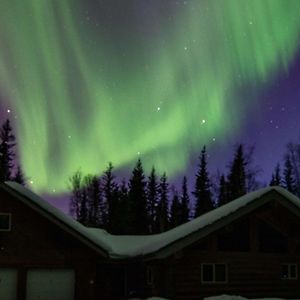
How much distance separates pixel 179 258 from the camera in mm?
25812

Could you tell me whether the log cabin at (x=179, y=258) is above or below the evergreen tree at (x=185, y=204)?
below

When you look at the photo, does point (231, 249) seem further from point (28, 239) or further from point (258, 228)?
point (28, 239)

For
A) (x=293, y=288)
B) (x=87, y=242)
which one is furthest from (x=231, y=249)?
(x=87, y=242)

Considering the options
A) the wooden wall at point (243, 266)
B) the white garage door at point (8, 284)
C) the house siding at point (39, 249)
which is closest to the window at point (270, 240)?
the wooden wall at point (243, 266)

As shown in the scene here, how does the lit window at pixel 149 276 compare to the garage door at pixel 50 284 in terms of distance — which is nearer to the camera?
the garage door at pixel 50 284

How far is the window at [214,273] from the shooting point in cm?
2681

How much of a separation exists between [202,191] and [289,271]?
44834 millimetres

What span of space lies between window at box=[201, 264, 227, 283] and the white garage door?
28.1ft

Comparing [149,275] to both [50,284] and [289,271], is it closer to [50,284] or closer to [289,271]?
[50,284]

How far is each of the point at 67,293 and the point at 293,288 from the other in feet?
35.1

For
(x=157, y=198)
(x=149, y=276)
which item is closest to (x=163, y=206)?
(x=157, y=198)

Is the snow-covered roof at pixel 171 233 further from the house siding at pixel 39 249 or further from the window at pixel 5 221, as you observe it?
the window at pixel 5 221

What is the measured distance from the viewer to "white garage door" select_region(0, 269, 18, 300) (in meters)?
27.1

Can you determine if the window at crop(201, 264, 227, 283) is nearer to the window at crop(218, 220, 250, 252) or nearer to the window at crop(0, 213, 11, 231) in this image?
the window at crop(218, 220, 250, 252)
